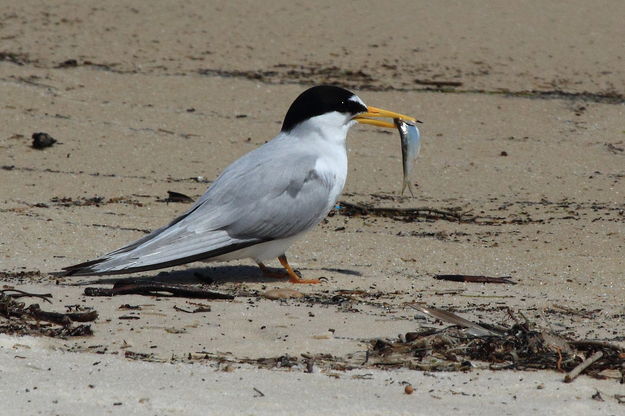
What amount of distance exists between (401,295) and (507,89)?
15.4 feet

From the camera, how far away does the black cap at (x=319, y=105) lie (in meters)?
5.52

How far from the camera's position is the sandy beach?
3.30 metres

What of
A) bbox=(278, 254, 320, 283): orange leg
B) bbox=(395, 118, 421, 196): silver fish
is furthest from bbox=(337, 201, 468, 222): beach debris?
bbox=(278, 254, 320, 283): orange leg

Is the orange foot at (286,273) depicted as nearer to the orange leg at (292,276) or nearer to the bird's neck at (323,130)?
the orange leg at (292,276)

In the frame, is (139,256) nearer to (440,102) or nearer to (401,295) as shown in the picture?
(401,295)

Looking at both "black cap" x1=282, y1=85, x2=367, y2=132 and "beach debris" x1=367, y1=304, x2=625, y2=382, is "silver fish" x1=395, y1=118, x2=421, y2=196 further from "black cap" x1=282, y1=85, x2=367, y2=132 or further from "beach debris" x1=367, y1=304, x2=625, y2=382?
"beach debris" x1=367, y1=304, x2=625, y2=382

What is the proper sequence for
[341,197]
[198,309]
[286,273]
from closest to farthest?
[198,309]
[286,273]
[341,197]

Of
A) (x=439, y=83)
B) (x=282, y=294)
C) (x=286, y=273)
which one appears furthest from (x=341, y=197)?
(x=439, y=83)

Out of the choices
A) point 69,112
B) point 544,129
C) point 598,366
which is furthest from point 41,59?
point 598,366

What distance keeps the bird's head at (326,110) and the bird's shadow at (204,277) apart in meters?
0.73

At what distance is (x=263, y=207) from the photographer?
5137 millimetres

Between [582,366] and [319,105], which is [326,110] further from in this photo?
[582,366]

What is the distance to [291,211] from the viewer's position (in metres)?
5.16

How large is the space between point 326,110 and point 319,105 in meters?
0.05
